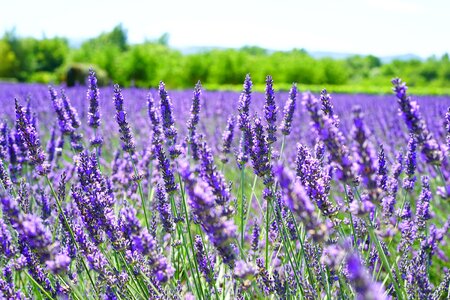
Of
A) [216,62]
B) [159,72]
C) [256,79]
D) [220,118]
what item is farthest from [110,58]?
[220,118]

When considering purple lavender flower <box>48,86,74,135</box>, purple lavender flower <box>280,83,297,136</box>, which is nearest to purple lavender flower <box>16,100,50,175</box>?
purple lavender flower <box>48,86,74,135</box>

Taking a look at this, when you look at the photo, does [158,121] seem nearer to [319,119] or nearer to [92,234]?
[92,234]

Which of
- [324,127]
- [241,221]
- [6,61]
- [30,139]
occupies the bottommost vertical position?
[241,221]

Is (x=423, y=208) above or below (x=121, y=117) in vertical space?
below

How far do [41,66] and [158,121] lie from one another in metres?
57.0

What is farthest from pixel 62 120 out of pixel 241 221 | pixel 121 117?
pixel 241 221

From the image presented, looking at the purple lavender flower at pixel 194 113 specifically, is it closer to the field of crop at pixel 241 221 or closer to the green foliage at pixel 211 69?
the field of crop at pixel 241 221

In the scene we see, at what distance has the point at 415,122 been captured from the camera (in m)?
1.40

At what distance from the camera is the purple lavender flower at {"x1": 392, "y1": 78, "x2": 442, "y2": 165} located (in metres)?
1.39

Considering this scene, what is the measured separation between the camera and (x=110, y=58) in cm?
3188

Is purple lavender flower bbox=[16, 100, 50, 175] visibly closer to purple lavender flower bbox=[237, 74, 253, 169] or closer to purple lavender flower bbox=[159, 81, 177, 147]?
purple lavender flower bbox=[159, 81, 177, 147]

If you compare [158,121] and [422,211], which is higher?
[158,121]

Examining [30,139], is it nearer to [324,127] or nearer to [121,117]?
[121,117]

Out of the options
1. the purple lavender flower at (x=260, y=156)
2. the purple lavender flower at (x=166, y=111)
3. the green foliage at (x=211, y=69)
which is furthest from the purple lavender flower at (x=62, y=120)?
the green foliage at (x=211, y=69)
